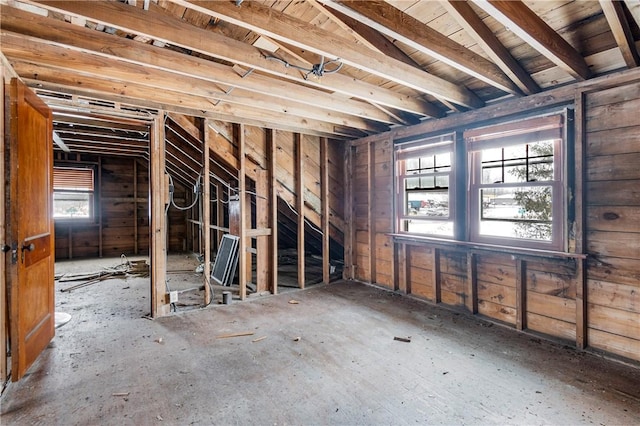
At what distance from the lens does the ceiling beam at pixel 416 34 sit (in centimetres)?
150

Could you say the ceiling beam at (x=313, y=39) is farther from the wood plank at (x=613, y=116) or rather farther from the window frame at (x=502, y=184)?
Result: the wood plank at (x=613, y=116)

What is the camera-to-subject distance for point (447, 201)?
3465mm

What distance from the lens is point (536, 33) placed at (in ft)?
5.78

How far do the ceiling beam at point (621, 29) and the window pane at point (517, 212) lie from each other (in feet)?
3.29

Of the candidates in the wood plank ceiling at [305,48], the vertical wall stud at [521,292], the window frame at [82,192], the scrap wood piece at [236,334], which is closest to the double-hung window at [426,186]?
the wood plank ceiling at [305,48]

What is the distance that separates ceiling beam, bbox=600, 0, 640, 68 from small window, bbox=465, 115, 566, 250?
20.8 inches

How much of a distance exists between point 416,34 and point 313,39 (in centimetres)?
60

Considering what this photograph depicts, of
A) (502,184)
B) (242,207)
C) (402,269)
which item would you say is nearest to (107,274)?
(242,207)

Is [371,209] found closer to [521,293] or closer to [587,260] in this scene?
[521,293]

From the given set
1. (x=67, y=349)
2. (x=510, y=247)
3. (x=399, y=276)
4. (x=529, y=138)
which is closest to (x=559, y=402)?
(x=510, y=247)

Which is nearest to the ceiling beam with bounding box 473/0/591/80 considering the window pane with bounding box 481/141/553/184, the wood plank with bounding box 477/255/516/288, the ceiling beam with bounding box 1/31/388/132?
the window pane with bounding box 481/141/553/184

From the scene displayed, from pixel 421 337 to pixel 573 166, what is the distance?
1.86 metres

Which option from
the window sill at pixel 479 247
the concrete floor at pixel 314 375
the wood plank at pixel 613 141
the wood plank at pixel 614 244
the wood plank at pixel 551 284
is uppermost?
the wood plank at pixel 613 141

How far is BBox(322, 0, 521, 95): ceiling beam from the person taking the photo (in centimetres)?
150
